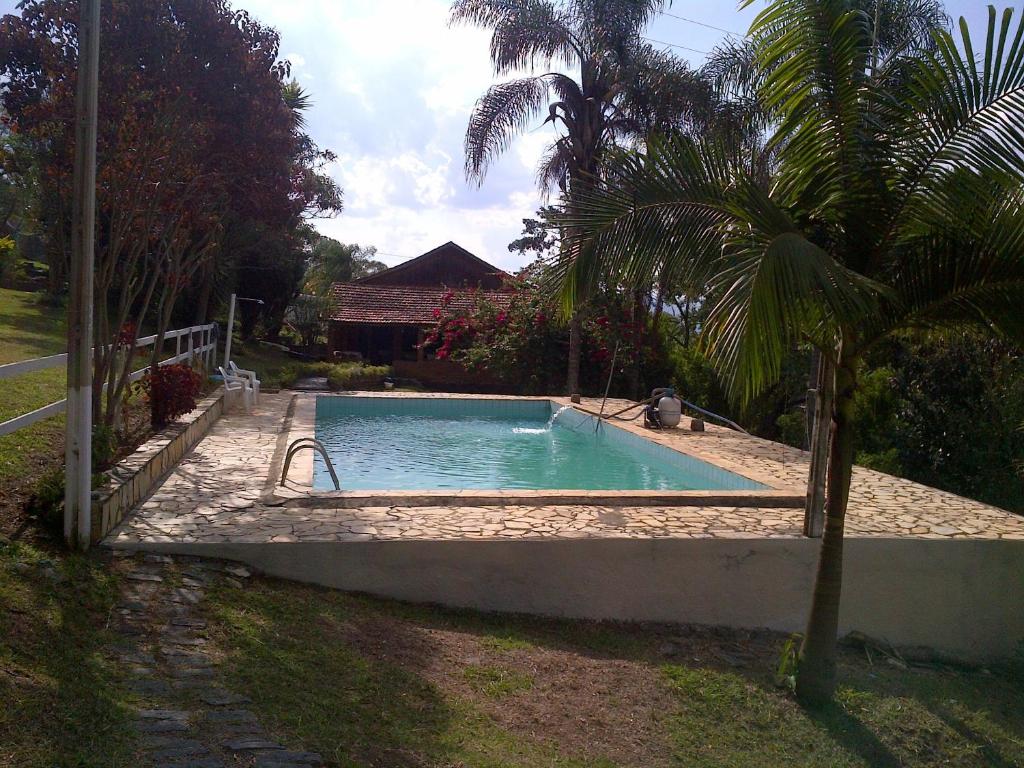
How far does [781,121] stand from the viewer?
5.67 m

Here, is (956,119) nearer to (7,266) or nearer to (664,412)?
(664,412)

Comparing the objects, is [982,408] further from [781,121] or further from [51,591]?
[51,591]

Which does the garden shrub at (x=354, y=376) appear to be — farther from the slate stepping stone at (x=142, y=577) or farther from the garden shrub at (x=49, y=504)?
the slate stepping stone at (x=142, y=577)

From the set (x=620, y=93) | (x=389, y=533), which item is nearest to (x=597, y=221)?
(x=389, y=533)

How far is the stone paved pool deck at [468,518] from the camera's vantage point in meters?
6.76

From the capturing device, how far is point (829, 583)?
577 cm

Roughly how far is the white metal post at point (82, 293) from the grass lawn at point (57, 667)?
40 centimetres

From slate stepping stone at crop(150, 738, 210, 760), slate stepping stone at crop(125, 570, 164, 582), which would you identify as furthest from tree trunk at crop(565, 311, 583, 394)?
slate stepping stone at crop(150, 738, 210, 760)

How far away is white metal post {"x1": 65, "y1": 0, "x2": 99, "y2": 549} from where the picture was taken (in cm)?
552

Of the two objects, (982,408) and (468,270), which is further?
(468,270)

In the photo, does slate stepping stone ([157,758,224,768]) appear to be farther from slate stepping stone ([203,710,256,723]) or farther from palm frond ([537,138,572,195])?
palm frond ([537,138,572,195])

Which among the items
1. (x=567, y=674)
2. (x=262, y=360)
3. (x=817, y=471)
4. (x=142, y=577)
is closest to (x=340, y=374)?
(x=262, y=360)

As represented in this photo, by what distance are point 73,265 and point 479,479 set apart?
690 centimetres

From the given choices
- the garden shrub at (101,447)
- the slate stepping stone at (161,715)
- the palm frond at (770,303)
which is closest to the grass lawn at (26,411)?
the garden shrub at (101,447)
